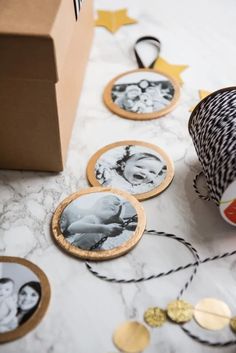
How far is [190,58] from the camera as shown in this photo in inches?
38.2

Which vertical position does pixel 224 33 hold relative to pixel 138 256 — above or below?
above

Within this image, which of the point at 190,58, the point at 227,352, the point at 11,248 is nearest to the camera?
the point at 227,352

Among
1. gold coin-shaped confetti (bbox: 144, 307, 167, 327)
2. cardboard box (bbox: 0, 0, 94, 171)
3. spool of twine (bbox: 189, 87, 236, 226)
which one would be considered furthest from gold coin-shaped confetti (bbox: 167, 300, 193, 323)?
cardboard box (bbox: 0, 0, 94, 171)

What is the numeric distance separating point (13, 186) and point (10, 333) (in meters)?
0.24

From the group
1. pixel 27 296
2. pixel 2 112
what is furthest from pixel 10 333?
pixel 2 112

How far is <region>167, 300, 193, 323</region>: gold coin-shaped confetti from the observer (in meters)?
0.60

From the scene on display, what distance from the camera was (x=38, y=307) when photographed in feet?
1.99

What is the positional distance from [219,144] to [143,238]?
0.16m

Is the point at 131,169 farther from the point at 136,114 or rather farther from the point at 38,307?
the point at 38,307

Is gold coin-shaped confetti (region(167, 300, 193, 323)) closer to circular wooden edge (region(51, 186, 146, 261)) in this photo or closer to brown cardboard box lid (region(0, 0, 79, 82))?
circular wooden edge (region(51, 186, 146, 261))

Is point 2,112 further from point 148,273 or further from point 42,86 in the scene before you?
point 148,273

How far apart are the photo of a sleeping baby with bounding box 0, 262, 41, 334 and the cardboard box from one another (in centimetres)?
18

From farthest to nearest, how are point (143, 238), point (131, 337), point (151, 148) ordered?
1. point (151, 148)
2. point (143, 238)
3. point (131, 337)

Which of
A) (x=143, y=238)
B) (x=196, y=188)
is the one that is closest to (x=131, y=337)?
(x=143, y=238)
